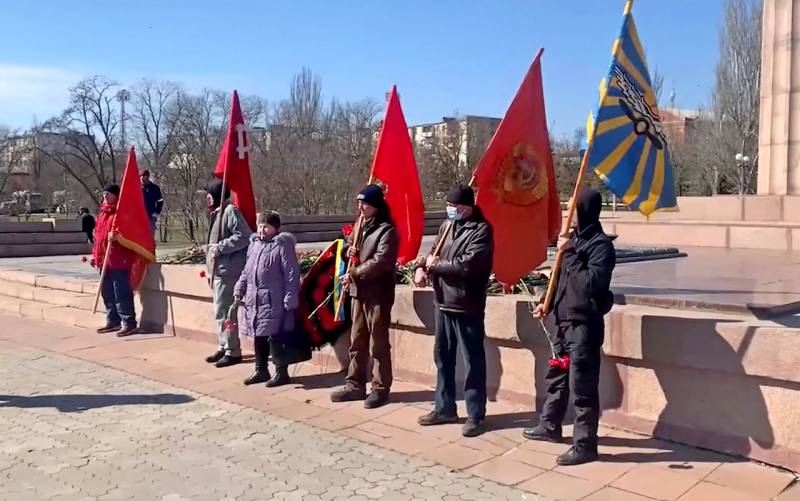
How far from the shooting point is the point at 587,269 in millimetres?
4785

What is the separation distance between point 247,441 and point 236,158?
395cm

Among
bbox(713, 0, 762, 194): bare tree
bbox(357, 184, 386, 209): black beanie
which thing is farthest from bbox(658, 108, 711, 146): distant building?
bbox(357, 184, 386, 209): black beanie

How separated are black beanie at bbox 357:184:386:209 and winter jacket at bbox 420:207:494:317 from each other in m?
0.89

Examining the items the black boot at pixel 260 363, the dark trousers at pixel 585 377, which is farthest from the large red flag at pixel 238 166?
the dark trousers at pixel 585 377

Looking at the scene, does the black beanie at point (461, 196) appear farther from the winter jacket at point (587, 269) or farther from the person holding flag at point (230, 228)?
the person holding flag at point (230, 228)

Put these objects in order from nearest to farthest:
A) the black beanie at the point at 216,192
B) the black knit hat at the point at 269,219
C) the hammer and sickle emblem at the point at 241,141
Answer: the black knit hat at the point at 269,219 < the black beanie at the point at 216,192 < the hammer and sickle emblem at the point at 241,141

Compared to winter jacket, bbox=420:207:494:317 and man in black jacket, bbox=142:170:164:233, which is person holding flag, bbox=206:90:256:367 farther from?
man in black jacket, bbox=142:170:164:233

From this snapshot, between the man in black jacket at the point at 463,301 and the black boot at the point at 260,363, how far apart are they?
2.10 meters

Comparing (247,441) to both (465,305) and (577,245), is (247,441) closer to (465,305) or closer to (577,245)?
(465,305)

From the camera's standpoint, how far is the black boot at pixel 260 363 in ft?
23.7

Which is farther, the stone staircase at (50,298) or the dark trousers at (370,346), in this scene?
the stone staircase at (50,298)

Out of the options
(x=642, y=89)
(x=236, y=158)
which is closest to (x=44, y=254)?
(x=236, y=158)

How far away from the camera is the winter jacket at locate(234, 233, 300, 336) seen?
22.4 feet

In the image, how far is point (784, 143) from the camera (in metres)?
15.5
